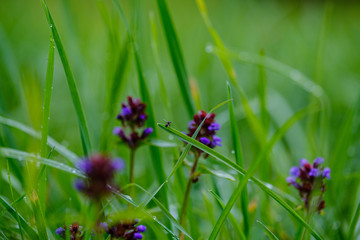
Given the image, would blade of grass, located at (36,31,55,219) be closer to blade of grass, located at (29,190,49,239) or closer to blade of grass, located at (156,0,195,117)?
blade of grass, located at (29,190,49,239)

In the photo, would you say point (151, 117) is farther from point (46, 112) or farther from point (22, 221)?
point (22, 221)

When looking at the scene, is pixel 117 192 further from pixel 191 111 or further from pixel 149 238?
pixel 191 111

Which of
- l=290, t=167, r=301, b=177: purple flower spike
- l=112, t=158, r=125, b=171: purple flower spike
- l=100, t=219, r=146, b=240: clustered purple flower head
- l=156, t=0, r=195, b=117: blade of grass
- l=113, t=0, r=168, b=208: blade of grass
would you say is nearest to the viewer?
l=112, t=158, r=125, b=171: purple flower spike

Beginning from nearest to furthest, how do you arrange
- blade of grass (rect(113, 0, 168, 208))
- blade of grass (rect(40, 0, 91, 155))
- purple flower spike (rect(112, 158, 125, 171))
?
purple flower spike (rect(112, 158, 125, 171)) < blade of grass (rect(40, 0, 91, 155)) < blade of grass (rect(113, 0, 168, 208))

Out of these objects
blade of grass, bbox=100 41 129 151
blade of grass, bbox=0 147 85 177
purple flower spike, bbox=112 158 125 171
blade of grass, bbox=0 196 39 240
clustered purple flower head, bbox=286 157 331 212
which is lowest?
blade of grass, bbox=0 196 39 240

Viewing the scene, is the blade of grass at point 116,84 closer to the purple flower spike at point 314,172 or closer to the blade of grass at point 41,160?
the blade of grass at point 41,160

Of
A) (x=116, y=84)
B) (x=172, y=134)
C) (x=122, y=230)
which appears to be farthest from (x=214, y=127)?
(x=116, y=84)

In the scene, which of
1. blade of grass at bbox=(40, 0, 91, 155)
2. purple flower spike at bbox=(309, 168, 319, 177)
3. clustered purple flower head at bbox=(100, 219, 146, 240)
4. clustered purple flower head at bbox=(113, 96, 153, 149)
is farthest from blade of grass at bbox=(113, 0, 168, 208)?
purple flower spike at bbox=(309, 168, 319, 177)

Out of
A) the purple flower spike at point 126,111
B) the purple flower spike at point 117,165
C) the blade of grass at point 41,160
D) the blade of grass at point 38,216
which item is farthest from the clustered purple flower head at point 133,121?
the purple flower spike at point 117,165
